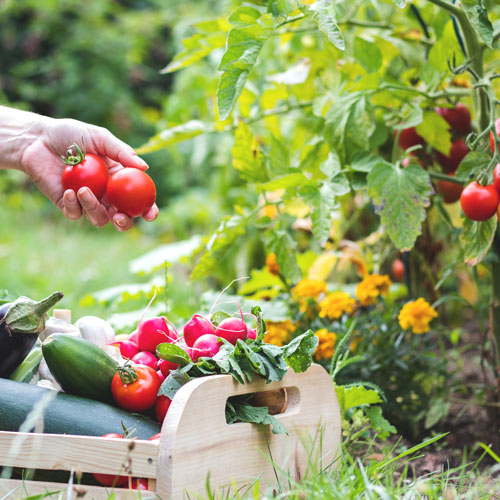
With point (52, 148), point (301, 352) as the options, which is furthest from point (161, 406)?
point (52, 148)

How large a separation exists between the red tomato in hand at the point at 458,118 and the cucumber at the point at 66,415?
127 centimetres

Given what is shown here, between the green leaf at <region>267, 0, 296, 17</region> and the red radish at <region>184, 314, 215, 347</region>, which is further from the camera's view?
the green leaf at <region>267, 0, 296, 17</region>

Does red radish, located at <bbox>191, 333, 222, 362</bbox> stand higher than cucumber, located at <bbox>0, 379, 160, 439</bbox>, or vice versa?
red radish, located at <bbox>191, 333, 222, 362</bbox>

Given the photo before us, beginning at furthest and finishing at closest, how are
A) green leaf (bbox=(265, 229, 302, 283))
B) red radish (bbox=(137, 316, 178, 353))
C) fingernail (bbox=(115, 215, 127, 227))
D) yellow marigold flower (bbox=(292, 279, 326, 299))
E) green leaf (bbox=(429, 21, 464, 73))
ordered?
yellow marigold flower (bbox=(292, 279, 326, 299))
green leaf (bbox=(265, 229, 302, 283))
green leaf (bbox=(429, 21, 464, 73))
fingernail (bbox=(115, 215, 127, 227))
red radish (bbox=(137, 316, 178, 353))

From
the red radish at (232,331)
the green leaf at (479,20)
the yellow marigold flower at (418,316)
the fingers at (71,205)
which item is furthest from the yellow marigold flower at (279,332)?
the green leaf at (479,20)

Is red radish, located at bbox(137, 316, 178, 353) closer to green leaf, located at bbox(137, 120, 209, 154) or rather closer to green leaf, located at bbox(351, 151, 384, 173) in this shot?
green leaf, located at bbox(351, 151, 384, 173)

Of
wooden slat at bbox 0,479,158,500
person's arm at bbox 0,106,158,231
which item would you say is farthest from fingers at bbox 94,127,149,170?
wooden slat at bbox 0,479,158,500

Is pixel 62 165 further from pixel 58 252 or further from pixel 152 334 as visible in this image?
pixel 58 252

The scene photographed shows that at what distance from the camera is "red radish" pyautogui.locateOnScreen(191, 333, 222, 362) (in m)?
1.26

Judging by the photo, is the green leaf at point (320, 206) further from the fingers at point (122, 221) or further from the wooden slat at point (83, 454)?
the wooden slat at point (83, 454)

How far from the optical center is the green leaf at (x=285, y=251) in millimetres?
1860

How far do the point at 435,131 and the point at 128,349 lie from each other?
105 cm

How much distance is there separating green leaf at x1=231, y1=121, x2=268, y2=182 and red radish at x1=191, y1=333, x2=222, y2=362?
782 millimetres

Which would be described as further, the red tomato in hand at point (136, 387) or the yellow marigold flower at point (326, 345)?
the yellow marigold flower at point (326, 345)
